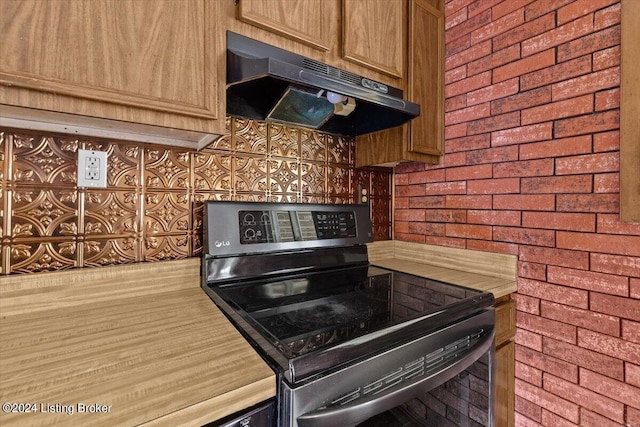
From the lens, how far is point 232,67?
869mm

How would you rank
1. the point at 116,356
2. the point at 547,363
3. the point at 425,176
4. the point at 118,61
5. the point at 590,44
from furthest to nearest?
the point at 425,176, the point at 547,363, the point at 590,44, the point at 118,61, the point at 116,356

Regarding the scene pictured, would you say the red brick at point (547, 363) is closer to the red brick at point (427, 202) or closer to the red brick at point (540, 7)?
the red brick at point (427, 202)

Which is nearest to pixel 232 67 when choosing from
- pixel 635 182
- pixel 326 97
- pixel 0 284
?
pixel 326 97

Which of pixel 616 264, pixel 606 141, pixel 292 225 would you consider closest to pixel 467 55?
pixel 606 141

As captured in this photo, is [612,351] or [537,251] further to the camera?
[537,251]

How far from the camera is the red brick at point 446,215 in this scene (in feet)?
4.62

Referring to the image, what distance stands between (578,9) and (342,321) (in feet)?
4.36

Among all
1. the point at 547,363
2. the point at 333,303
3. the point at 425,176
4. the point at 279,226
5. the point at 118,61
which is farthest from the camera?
the point at 425,176

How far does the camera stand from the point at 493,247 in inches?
50.7

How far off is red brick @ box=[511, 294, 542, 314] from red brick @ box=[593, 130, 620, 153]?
0.49m

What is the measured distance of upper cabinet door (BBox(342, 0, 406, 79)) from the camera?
1.09 meters

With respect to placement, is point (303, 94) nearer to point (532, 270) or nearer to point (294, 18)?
point (294, 18)

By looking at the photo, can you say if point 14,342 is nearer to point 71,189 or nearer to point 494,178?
point 71,189

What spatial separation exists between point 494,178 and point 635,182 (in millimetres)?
435
